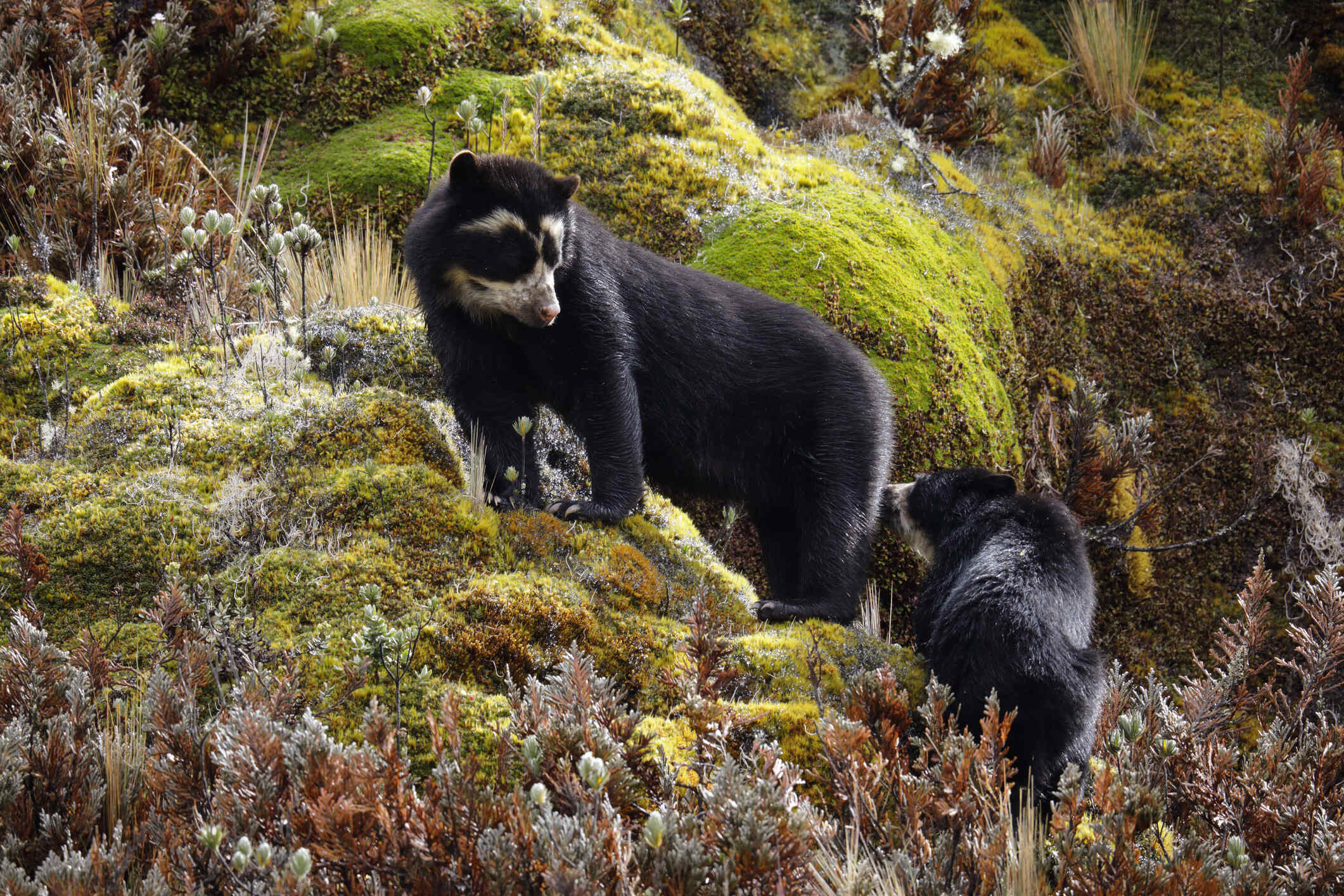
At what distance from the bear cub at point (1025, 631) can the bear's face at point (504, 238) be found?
2.31 metres

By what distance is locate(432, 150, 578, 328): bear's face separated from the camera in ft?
13.9

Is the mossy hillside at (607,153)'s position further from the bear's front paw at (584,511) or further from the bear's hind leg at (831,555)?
the bear's front paw at (584,511)

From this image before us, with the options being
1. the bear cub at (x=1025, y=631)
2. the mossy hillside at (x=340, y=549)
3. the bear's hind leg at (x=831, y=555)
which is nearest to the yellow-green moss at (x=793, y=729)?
the mossy hillside at (x=340, y=549)

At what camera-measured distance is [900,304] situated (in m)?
7.23

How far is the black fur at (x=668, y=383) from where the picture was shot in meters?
4.48

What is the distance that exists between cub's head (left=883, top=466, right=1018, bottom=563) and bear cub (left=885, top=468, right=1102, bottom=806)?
0.43 feet

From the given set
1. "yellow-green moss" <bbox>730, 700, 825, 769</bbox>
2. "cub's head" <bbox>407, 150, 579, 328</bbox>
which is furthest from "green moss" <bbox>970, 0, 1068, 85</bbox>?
"yellow-green moss" <bbox>730, 700, 825, 769</bbox>

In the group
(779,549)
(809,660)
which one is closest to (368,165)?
(779,549)

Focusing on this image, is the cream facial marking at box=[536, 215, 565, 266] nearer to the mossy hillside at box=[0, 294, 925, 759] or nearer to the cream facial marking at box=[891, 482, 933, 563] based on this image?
the mossy hillside at box=[0, 294, 925, 759]

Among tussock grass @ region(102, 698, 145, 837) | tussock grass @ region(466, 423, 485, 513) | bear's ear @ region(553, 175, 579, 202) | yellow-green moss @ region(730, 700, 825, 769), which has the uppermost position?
bear's ear @ region(553, 175, 579, 202)

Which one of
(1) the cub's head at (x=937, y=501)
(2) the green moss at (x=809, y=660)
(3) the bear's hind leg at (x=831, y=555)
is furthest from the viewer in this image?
(1) the cub's head at (x=937, y=501)

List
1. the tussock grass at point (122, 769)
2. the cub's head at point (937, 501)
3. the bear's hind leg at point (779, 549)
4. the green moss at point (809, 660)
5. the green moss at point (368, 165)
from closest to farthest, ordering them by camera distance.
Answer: the tussock grass at point (122, 769), the green moss at point (809, 660), the cub's head at point (937, 501), the bear's hind leg at point (779, 549), the green moss at point (368, 165)

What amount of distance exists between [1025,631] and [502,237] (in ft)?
9.46

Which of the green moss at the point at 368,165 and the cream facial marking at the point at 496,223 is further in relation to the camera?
the green moss at the point at 368,165
